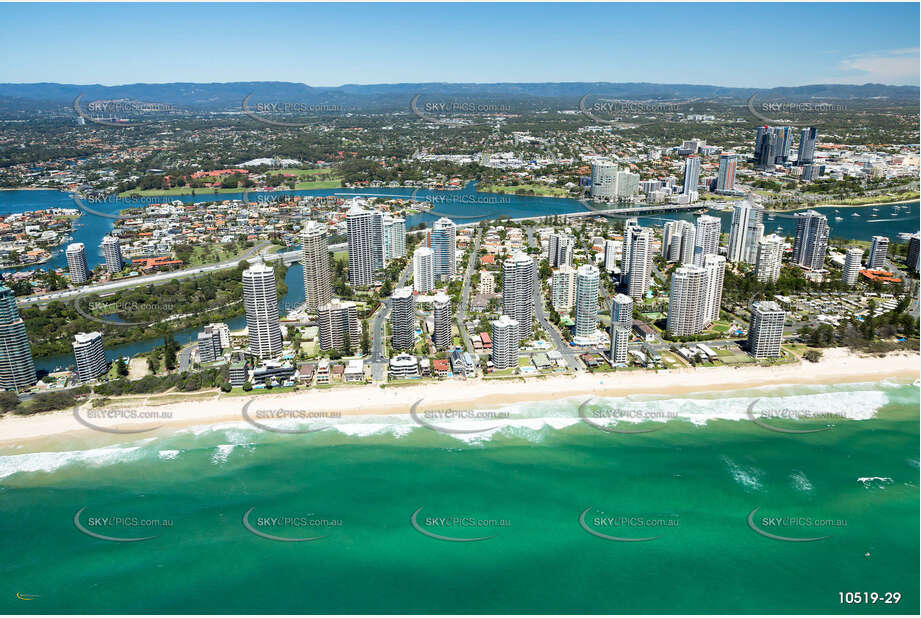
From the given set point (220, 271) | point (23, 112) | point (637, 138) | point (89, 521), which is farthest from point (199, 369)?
point (23, 112)

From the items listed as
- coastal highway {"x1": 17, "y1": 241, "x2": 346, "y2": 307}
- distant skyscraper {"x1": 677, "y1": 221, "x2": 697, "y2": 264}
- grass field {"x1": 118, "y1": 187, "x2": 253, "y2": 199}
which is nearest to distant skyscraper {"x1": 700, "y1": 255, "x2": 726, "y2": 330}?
distant skyscraper {"x1": 677, "y1": 221, "x2": 697, "y2": 264}

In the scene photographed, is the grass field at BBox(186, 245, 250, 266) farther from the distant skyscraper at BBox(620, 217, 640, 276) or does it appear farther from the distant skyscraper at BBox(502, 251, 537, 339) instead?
the distant skyscraper at BBox(620, 217, 640, 276)

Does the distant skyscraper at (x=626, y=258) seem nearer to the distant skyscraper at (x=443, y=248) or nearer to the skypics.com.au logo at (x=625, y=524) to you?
the distant skyscraper at (x=443, y=248)

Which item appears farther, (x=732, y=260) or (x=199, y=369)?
(x=732, y=260)

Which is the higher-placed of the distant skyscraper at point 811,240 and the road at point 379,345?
the distant skyscraper at point 811,240

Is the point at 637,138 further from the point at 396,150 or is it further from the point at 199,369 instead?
the point at 199,369

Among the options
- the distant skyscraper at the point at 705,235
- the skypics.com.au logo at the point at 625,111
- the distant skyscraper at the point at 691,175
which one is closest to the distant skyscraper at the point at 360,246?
the distant skyscraper at the point at 705,235
